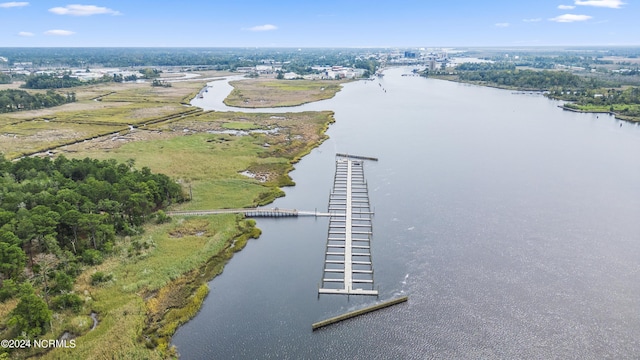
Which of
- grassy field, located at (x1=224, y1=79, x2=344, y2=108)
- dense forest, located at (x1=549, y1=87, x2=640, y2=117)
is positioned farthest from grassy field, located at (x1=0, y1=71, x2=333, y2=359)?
dense forest, located at (x1=549, y1=87, x2=640, y2=117)

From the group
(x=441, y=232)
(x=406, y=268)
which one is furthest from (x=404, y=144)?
(x=406, y=268)

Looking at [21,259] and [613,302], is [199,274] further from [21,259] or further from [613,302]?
[613,302]

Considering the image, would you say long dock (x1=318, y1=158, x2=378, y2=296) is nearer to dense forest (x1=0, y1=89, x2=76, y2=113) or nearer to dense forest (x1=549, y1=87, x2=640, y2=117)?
dense forest (x1=549, y1=87, x2=640, y2=117)

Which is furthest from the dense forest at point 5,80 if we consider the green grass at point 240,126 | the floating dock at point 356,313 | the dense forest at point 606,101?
the dense forest at point 606,101

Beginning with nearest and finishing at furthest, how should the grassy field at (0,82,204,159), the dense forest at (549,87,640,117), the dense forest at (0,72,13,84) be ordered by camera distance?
the grassy field at (0,82,204,159), the dense forest at (549,87,640,117), the dense forest at (0,72,13,84)

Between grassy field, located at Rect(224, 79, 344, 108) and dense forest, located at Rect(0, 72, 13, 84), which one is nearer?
grassy field, located at Rect(224, 79, 344, 108)

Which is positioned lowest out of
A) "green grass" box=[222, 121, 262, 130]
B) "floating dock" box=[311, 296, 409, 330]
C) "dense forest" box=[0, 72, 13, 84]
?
"floating dock" box=[311, 296, 409, 330]

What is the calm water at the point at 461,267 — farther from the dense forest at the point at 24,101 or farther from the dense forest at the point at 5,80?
the dense forest at the point at 5,80

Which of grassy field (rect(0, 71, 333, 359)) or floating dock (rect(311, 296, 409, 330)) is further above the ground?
grassy field (rect(0, 71, 333, 359))
